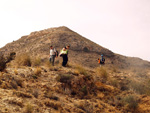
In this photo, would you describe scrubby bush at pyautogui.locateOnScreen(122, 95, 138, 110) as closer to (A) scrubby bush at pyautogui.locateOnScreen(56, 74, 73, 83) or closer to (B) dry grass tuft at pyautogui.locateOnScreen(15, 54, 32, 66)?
(A) scrubby bush at pyautogui.locateOnScreen(56, 74, 73, 83)

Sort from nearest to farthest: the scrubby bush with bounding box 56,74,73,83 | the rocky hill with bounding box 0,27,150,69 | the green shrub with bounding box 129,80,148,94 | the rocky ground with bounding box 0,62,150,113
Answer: the rocky ground with bounding box 0,62,150,113, the scrubby bush with bounding box 56,74,73,83, the green shrub with bounding box 129,80,148,94, the rocky hill with bounding box 0,27,150,69

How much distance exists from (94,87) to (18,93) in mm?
5397

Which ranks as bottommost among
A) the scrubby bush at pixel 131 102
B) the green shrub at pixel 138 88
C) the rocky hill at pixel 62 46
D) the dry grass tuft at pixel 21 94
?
the scrubby bush at pixel 131 102

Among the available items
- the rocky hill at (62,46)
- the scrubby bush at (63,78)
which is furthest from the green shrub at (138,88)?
the rocky hill at (62,46)

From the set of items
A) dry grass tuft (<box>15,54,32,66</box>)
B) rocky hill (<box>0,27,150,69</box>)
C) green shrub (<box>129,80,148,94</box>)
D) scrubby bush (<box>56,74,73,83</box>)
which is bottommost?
green shrub (<box>129,80,148,94</box>)

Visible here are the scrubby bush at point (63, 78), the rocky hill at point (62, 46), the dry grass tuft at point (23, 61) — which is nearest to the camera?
the scrubby bush at point (63, 78)

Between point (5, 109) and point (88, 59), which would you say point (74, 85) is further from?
point (88, 59)

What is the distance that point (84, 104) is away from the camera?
8.09 m

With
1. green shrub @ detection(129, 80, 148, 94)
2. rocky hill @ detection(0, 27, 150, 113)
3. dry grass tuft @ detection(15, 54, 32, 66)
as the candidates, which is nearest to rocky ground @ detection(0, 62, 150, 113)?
rocky hill @ detection(0, 27, 150, 113)

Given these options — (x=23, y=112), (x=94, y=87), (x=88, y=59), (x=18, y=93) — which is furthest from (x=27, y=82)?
(x=88, y=59)

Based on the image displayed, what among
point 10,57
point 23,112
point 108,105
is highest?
point 10,57

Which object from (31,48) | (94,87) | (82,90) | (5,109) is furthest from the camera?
(31,48)

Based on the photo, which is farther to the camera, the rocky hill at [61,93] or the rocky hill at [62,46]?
the rocky hill at [62,46]

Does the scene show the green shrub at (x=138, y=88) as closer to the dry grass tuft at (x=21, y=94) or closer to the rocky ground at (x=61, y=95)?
the rocky ground at (x=61, y=95)
